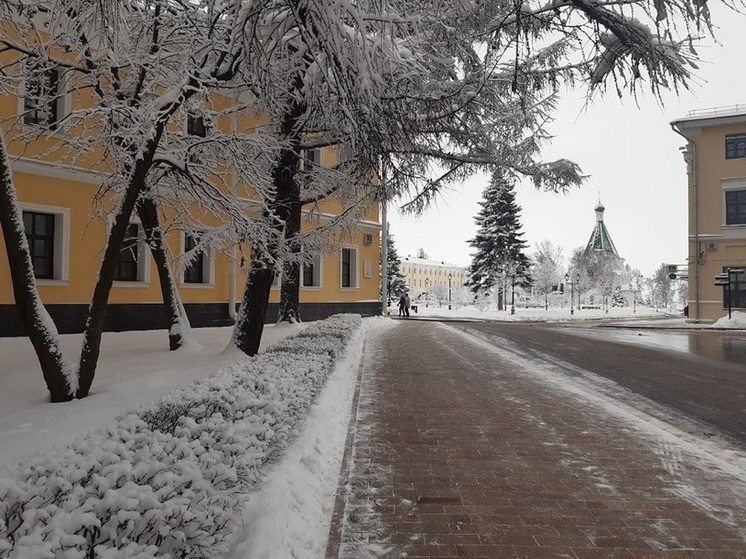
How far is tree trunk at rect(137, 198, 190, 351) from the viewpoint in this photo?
362 inches

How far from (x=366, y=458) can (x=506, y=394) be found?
3.34 metres

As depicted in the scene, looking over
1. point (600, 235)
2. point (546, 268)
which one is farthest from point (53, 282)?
point (600, 235)

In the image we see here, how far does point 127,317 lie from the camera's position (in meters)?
14.8

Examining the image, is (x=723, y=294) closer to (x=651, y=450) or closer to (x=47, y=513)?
(x=651, y=450)

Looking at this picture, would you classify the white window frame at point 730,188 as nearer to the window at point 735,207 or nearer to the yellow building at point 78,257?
the window at point 735,207

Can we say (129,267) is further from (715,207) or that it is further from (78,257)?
(715,207)

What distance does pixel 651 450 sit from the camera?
188 inches

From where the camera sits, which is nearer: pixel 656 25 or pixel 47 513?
pixel 47 513

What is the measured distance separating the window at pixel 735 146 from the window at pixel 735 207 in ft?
6.37

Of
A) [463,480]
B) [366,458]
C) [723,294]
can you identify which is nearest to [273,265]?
[366,458]

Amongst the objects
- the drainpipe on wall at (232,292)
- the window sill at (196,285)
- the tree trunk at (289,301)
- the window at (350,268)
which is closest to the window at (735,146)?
the window at (350,268)

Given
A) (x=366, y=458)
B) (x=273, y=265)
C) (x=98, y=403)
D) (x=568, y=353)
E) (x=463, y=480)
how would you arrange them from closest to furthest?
1. (x=463, y=480)
2. (x=366, y=458)
3. (x=98, y=403)
4. (x=273, y=265)
5. (x=568, y=353)

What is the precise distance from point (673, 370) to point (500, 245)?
109 ft

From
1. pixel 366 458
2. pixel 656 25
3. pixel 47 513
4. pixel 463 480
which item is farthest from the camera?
pixel 366 458
